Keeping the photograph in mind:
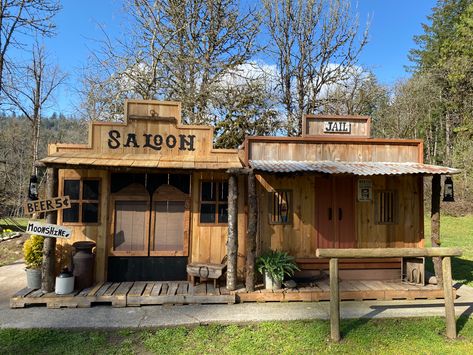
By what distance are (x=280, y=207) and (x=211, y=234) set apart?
1.72 m

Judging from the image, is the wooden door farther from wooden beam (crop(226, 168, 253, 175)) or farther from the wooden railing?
the wooden railing

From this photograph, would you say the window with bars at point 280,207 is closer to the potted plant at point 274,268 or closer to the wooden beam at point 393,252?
the potted plant at point 274,268

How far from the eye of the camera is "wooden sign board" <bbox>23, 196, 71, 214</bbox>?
20.2ft

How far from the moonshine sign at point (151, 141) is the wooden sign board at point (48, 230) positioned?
80.4 inches

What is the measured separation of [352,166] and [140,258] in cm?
511

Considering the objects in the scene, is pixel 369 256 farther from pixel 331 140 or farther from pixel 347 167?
pixel 331 140

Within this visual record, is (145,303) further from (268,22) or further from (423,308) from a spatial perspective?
(268,22)

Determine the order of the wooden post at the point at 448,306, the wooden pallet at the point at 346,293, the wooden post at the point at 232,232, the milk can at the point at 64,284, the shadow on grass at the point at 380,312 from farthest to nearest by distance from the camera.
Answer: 1. the wooden post at the point at 232,232
2. the wooden pallet at the point at 346,293
3. the milk can at the point at 64,284
4. the shadow on grass at the point at 380,312
5. the wooden post at the point at 448,306

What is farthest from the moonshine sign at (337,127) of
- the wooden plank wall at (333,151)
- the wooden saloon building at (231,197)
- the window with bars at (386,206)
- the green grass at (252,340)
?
the green grass at (252,340)

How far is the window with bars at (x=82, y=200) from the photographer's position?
23.6ft

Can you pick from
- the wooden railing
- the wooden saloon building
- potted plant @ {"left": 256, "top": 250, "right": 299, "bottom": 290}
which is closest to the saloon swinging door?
the wooden saloon building

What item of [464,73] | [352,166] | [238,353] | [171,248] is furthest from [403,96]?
[238,353]

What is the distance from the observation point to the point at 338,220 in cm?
784

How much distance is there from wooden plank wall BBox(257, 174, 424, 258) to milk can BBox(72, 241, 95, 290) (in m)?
3.64
